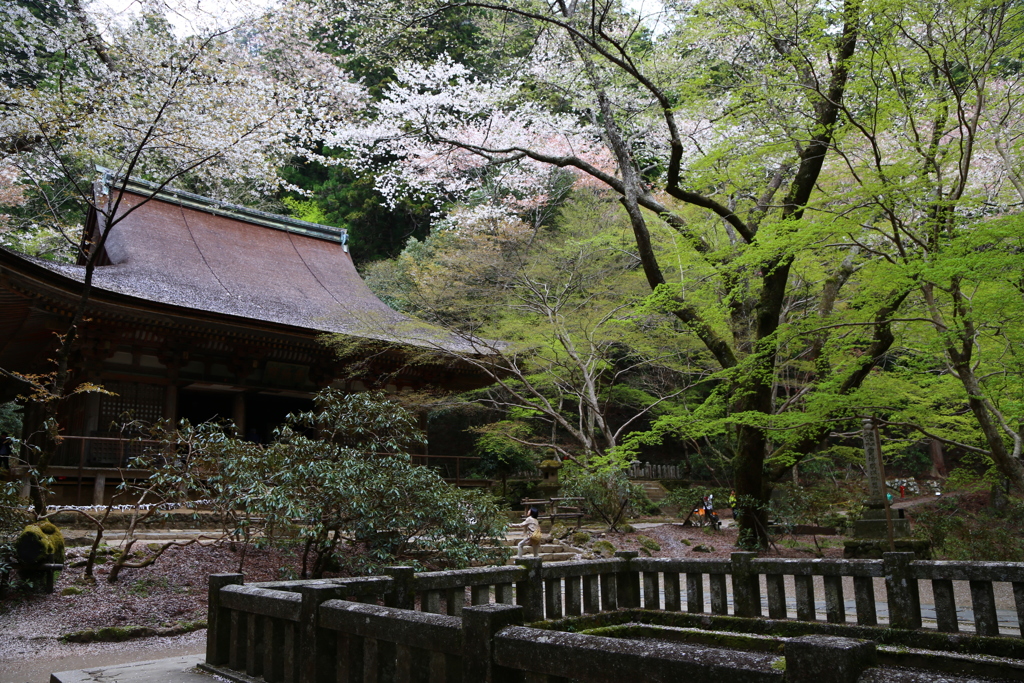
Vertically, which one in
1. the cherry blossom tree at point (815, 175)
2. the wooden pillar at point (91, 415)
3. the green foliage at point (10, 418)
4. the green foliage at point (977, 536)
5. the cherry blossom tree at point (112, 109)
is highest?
the cherry blossom tree at point (112, 109)

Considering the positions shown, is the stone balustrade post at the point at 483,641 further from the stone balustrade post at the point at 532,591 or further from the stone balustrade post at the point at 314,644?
the stone balustrade post at the point at 532,591

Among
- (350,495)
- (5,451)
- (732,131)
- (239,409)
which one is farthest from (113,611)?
(5,451)

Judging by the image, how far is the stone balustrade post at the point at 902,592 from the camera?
14.7 feet

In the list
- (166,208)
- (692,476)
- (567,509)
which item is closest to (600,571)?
(567,509)

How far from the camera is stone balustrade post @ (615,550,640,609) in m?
5.61

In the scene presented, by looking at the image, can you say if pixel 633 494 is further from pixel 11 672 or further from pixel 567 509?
pixel 11 672

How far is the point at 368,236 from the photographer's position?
29.0 meters

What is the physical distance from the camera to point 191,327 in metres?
12.5

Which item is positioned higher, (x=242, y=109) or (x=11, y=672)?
(x=242, y=109)

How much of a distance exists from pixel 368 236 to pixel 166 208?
40.0 feet

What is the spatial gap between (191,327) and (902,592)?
11.8 meters

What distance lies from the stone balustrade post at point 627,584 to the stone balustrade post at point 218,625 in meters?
2.96

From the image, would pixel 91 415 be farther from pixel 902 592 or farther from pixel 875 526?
pixel 875 526

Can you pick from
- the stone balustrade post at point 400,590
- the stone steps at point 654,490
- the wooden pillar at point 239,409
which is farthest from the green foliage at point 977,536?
the wooden pillar at point 239,409
